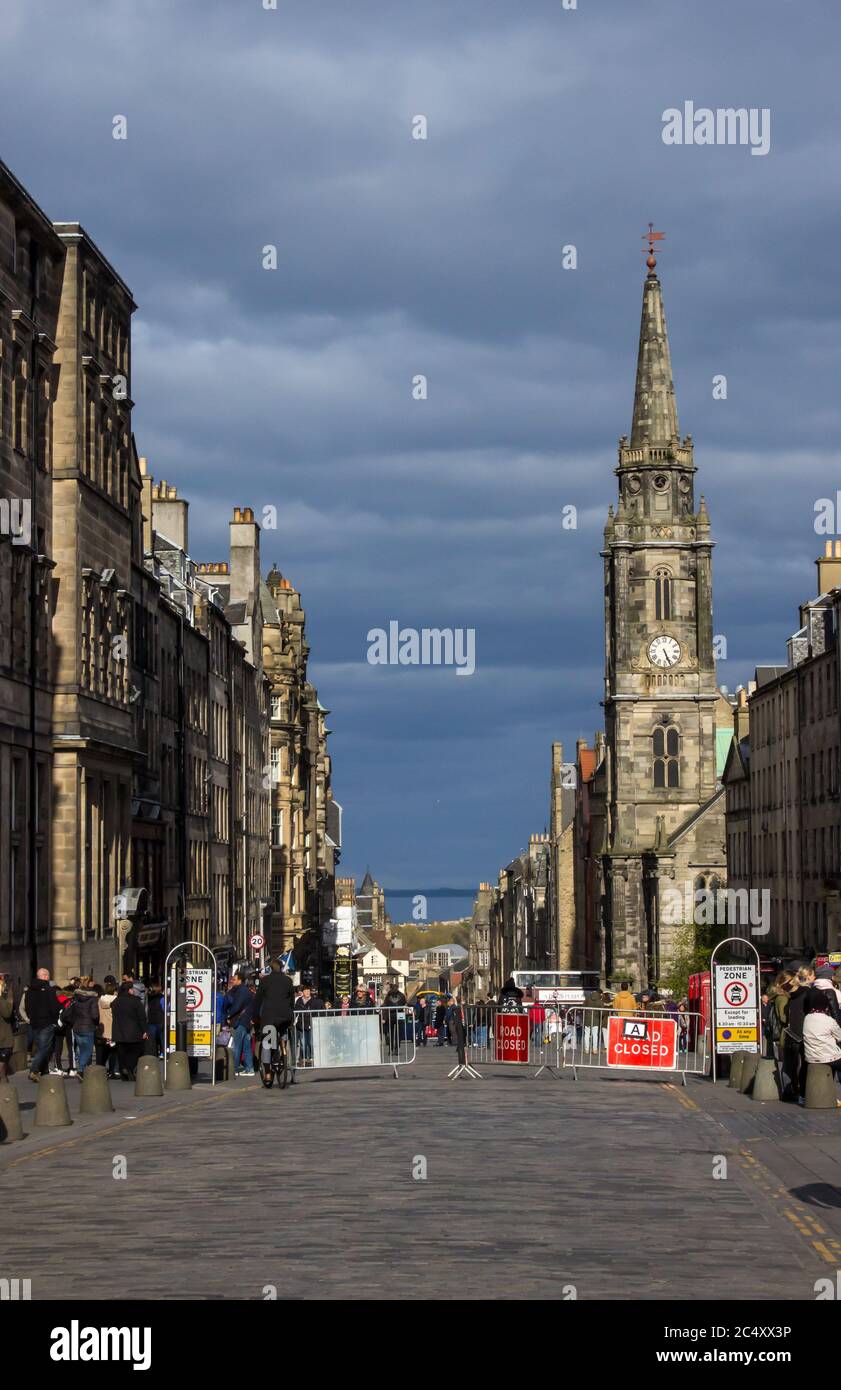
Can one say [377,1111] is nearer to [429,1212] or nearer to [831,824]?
[429,1212]

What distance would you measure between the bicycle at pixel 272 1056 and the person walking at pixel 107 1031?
9.04 ft

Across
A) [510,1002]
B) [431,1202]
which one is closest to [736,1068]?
[510,1002]

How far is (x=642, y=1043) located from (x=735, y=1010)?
197 cm

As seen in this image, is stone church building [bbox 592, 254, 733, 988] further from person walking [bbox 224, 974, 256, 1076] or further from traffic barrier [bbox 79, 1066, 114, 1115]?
traffic barrier [bbox 79, 1066, 114, 1115]

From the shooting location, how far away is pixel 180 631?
69.0 meters

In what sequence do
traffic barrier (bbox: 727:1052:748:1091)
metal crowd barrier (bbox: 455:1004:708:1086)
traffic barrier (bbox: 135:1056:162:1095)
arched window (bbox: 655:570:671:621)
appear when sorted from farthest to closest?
arched window (bbox: 655:570:671:621) → metal crowd barrier (bbox: 455:1004:708:1086) → traffic barrier (bbox: 727:1052:748:1091) → traffic barrier (bbox: 135:1056:162:1095)

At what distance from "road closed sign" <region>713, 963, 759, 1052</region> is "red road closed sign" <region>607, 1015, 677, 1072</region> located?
1029mm

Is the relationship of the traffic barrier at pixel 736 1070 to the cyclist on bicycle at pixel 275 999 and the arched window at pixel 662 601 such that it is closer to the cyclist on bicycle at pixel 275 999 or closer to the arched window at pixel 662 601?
the cyclist on bicycle at pixel 275 999

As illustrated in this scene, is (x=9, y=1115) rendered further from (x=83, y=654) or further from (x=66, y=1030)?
(x=83, y=654)

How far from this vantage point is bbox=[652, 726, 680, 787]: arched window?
119m

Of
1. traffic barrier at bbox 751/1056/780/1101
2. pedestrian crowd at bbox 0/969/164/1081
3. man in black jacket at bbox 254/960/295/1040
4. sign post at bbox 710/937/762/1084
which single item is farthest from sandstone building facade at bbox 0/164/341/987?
traffic barrier at bbox 751/1056/780/1101

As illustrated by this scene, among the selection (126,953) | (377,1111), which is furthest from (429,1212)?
(126,953)

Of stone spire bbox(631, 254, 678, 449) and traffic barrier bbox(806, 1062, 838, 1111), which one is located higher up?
stone spire bbox(631, 254, 678, 449)
